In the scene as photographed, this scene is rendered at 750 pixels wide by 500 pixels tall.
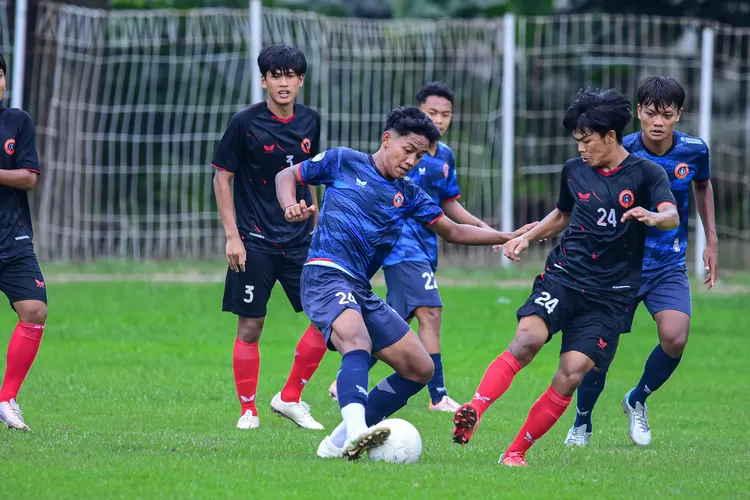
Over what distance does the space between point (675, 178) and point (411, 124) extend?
2042mm

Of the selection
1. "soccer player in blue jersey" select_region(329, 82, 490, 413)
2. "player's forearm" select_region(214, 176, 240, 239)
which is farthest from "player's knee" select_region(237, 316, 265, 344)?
"soccer player in blue jersey" select_region(329, 82, 490, 413)

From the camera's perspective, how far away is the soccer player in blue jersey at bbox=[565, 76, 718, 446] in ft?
23.8

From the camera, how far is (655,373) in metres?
7.45

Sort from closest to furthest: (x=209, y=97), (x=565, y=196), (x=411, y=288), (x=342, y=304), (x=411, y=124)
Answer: (x=342, y=304)
(x=411, y=124)
(x=565, y=196)
(x=411, y=288)
(x=209, y=97)

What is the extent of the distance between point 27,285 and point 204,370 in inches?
120

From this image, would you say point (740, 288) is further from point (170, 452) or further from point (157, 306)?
point (170, 452)

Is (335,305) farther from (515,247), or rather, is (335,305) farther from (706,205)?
(706,205)

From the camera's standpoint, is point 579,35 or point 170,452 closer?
point 170,452

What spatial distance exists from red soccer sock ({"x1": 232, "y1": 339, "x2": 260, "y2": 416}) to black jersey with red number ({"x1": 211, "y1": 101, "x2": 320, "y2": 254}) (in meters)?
0.67

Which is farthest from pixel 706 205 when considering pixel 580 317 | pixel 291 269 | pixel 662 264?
pixel 291 269

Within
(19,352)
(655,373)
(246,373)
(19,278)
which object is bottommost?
(246,373)

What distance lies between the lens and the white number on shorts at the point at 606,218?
6348 mm

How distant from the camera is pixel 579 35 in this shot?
16781 millimetres

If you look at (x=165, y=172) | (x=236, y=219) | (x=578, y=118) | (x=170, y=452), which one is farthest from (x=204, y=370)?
(x=165, y=172)
